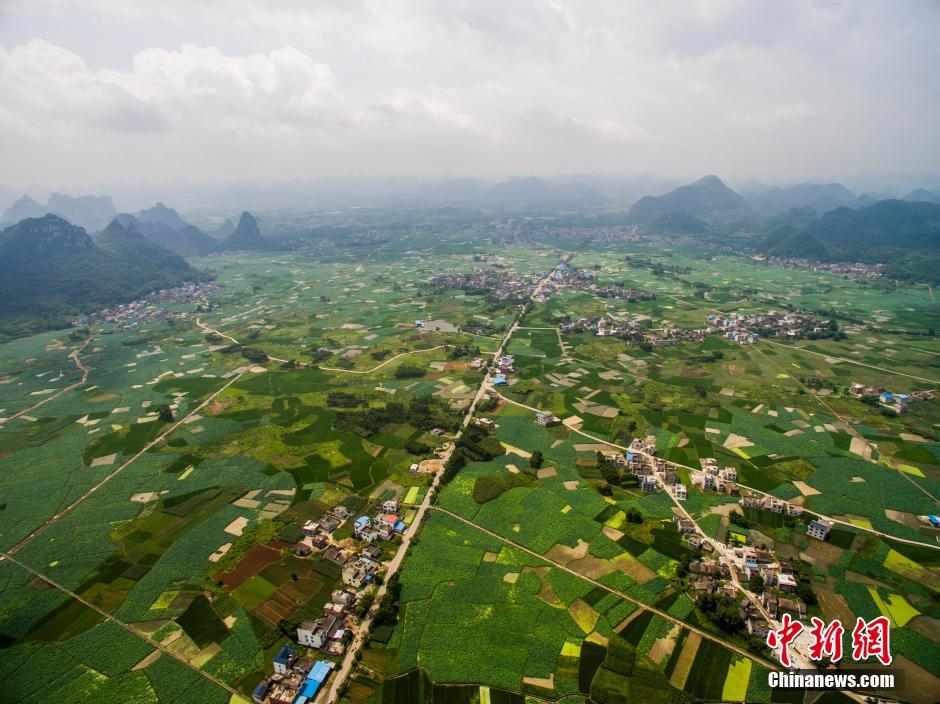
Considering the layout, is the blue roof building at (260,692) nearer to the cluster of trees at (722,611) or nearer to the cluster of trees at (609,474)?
the cluster of trees at (722,611)

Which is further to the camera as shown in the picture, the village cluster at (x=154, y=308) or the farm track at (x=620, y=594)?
the village cluster at (x=154, y=308)

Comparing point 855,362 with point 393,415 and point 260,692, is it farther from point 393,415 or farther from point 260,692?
point 260,692

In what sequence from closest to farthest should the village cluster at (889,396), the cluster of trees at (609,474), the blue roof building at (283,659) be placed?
the blue roof building at (283,659), the cluster of trees at (609,474), the village cluster at (889,396)

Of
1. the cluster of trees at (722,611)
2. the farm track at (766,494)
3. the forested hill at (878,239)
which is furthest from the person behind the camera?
the forested hill at (878,239)

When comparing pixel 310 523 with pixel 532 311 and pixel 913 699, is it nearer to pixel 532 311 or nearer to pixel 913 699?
pixel 913 699

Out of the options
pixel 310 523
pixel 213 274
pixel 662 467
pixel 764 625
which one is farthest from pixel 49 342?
pixel 764 625

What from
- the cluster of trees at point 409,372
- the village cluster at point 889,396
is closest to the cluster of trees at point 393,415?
the cluster of trees at point 409,372

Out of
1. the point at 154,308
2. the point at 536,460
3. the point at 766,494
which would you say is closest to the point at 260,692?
the point at 536,460

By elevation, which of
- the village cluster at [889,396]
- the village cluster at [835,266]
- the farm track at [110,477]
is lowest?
the farm track at [110,477]
